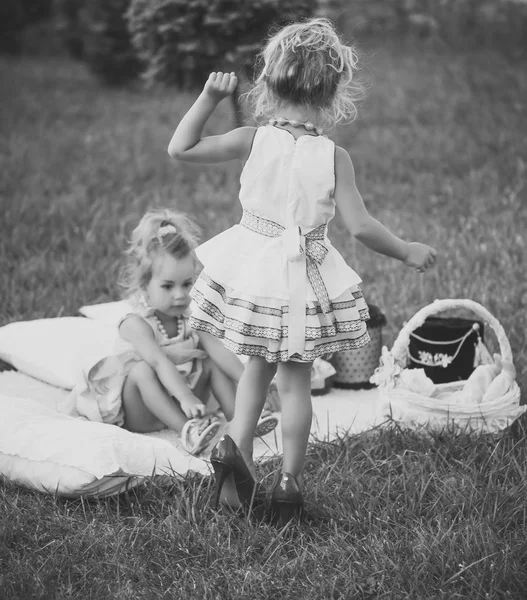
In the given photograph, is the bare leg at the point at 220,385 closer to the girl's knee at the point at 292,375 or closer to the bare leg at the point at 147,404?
the bare leg at the point at 147,404

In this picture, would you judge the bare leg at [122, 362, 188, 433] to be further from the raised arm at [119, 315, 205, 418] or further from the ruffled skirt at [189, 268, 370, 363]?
the ruffled skirt at [189, 268, 370, 363]

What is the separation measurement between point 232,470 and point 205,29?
12.9ft

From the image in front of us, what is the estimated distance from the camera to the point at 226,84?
2.29 metres

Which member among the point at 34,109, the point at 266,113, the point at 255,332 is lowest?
the point at 34,109

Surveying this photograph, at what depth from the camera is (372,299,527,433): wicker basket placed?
2.94m

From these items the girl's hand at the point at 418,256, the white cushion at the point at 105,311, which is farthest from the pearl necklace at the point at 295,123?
the white cushion at the point at 105,311

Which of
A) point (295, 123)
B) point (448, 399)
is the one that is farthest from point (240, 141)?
point (448, 399)

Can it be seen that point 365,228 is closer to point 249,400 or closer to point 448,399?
point 249,400

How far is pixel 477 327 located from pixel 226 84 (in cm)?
154

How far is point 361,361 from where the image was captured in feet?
11.7

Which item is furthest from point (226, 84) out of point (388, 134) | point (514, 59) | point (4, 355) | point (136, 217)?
point (514, 59)

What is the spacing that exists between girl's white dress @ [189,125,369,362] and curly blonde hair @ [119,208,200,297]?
0.77 metres

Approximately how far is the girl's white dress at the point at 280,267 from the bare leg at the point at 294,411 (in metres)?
0.10

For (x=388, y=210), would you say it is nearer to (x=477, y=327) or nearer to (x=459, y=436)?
(x=477, y=327)
